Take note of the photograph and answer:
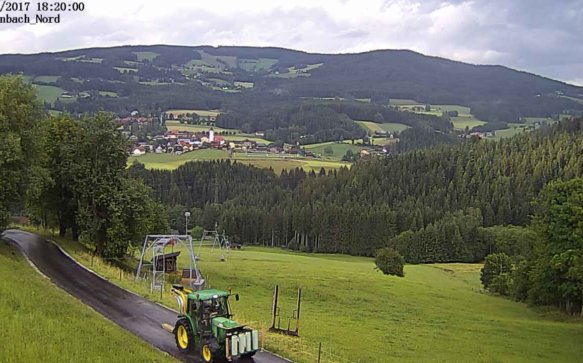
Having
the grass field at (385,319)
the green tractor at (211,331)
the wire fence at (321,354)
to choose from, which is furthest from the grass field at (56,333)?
the grass field at (385,319)

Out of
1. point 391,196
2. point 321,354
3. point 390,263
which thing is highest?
point 321,354

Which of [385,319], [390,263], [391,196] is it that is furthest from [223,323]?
[391,196]

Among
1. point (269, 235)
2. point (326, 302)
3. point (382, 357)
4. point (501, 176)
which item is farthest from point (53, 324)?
point (501, 176)

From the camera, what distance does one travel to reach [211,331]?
2258cm

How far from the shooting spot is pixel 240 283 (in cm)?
4691

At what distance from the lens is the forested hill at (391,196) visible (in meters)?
124

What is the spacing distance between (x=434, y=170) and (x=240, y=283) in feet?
430

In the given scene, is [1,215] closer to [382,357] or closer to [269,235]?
[382,357]

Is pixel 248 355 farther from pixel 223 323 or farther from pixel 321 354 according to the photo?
pixel 321 354

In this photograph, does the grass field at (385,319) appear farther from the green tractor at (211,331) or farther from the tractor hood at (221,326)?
the tractor hood at (221,326)

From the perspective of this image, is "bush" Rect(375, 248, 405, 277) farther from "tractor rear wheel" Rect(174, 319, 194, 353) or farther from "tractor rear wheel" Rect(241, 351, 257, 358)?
"tractor rear wheel" Rect(174, 319, 194, 353)

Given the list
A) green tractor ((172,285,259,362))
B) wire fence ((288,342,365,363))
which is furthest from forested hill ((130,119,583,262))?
green tractor ((172,285,259,362))

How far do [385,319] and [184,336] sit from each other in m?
20.3

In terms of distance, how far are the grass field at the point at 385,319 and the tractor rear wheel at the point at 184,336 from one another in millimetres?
4032
